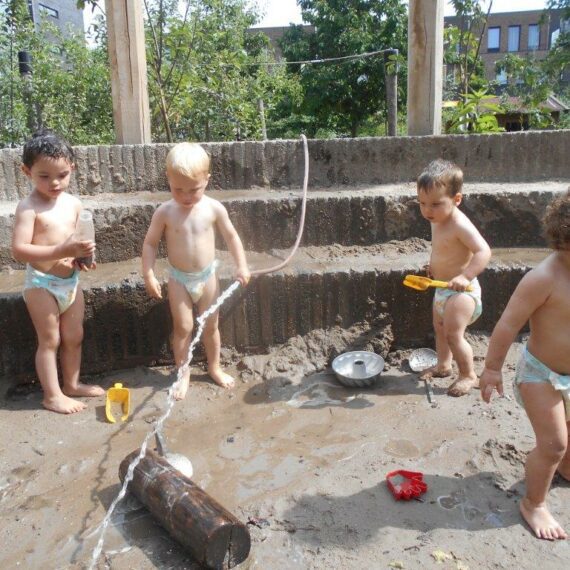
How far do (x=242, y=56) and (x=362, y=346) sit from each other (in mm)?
5944

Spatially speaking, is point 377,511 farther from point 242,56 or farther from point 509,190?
point 242,56

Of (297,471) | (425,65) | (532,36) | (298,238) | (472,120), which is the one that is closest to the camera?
(297,471)

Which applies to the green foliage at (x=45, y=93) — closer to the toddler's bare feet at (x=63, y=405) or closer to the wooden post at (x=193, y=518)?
the toddler's bare feet at (x=63, y=405)

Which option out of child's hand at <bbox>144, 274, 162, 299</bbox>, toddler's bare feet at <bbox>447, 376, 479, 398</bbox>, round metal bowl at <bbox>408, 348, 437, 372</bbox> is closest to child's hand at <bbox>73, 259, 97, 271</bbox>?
child's hand at <bbox>144, 274, 162, 299</bbox>

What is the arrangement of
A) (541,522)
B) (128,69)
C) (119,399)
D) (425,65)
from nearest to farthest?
(541,522), (119,399), (128,69), (425,65)

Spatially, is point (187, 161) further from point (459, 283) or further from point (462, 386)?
point (462, 386)

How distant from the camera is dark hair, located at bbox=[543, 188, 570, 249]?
6.24 feet

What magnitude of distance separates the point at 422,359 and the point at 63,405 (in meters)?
2.12

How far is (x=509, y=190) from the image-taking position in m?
4.30

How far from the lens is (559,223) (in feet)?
6.29

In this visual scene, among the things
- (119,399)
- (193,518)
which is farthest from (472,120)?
(193,518)

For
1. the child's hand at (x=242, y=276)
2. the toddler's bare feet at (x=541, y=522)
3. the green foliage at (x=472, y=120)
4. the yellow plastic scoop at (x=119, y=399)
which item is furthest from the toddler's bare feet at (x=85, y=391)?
the green foliage at (x=472, y=120)

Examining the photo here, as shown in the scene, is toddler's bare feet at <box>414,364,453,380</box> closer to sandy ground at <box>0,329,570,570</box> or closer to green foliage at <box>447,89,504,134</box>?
sandy ground at <box>0,329,570,570</box>

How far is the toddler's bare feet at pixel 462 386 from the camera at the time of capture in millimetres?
3105
